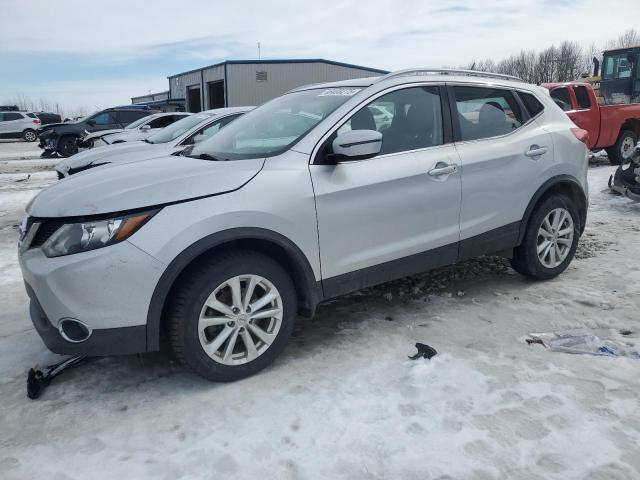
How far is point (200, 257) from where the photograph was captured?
9.83 ft

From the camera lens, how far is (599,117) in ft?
37.6

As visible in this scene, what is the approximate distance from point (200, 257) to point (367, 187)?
3.77ft

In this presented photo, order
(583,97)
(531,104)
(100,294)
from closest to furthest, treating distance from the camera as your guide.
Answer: (100,294), (531,104), (583,97)

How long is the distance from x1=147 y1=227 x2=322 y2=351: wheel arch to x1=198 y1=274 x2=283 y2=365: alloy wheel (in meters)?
0.20

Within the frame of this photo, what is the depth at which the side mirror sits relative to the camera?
3.21m

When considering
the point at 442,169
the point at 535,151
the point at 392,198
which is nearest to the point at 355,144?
the point at 392,198

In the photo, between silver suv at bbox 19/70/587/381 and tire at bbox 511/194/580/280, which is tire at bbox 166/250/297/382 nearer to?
silver suv at bbox 19/70/587/381

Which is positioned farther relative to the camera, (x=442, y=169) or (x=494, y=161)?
(x=494, y=161)

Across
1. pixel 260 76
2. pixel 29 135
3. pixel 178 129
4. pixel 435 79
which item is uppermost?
pixel 260 76

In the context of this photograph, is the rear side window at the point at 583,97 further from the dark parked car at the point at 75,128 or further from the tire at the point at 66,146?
the tire at the point at 66,146

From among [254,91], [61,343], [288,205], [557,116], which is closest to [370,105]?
[288,205]

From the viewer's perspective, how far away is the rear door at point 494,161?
13.1ft

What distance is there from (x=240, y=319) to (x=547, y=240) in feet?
9.48

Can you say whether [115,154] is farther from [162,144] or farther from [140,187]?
[140,187]
